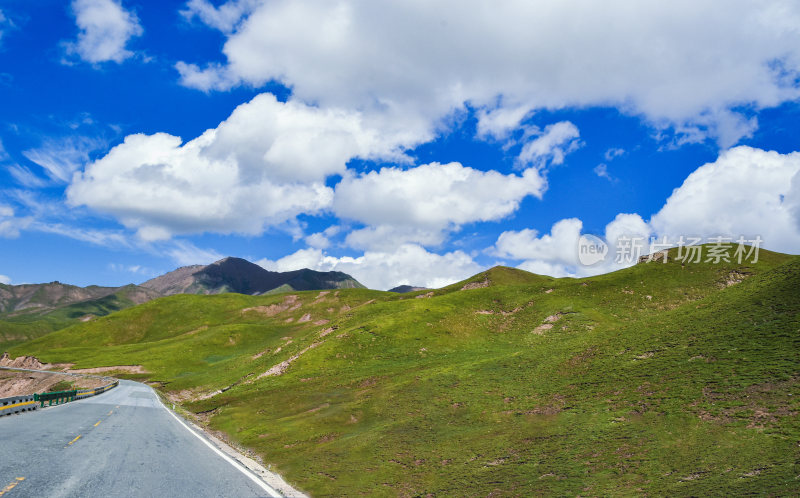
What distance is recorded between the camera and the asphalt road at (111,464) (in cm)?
1659

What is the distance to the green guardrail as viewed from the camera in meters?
53.0

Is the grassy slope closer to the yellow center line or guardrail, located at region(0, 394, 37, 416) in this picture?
the yellow center line

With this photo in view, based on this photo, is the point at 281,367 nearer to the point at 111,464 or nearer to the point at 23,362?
the point at 111,464

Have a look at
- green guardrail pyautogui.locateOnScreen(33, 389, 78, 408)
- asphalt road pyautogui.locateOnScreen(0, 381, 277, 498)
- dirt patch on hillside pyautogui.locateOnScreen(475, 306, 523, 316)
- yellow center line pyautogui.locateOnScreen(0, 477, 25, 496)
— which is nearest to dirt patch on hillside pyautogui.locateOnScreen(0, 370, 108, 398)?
green guardrail pyautogui.locateOnScreen(33, 389, 78, 408)

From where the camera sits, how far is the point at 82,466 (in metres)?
19.7

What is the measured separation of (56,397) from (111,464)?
2039 inches

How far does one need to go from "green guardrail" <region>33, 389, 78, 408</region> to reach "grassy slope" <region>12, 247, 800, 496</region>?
17207mm

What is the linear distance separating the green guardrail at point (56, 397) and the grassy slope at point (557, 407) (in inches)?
677

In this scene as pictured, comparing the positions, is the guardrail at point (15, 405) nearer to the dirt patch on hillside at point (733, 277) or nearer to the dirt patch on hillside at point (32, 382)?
the dirt patch on hillside at point (32, 382)

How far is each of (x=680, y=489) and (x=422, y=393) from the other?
29.0 meters

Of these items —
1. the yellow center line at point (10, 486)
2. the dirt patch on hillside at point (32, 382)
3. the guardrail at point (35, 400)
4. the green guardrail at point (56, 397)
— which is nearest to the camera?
the yellow center line at point (10, 486)

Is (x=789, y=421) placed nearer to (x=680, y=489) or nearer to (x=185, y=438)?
(x=680, y=489)

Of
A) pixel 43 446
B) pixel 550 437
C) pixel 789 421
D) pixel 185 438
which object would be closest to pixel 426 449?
pixel 550 437

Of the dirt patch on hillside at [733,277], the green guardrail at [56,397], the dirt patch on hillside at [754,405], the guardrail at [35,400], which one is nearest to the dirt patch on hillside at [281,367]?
the guardrail at [35,400]
